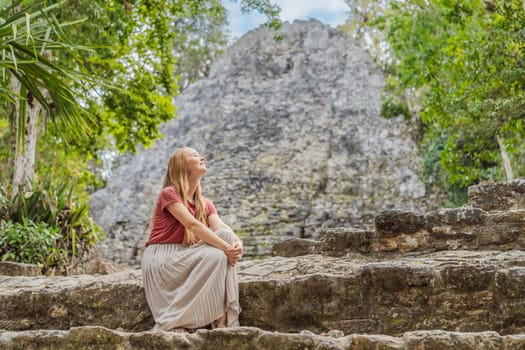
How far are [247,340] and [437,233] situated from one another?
216 cm

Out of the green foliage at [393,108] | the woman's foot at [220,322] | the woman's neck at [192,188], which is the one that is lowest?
the woman's foot at [220,322]

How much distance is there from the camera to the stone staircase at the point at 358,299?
7.44ft

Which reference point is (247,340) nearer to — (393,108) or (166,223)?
(166,223)

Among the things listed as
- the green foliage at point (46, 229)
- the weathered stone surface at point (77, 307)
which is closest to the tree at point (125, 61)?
the green foliage at point (46, 229)

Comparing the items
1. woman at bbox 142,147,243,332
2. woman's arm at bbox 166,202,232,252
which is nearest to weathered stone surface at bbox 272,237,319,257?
woman at bbox 142,147,243,332

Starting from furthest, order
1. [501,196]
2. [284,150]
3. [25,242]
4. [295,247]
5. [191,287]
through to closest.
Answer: [284,150] → [25,242] → [501,196] → [295,247] → [191,287]

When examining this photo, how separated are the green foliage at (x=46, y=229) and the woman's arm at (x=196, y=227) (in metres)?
3.03

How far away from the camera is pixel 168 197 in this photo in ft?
10.9

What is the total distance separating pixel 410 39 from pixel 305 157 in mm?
4014

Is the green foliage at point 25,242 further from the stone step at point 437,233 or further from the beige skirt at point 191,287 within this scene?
the stone step at point 437,233

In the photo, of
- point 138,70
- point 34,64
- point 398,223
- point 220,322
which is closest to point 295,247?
point 398,223

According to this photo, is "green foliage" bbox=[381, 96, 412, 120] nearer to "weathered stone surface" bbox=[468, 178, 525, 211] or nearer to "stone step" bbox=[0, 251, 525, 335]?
"weathered stone surface" bbox=[468, 178, 525, 211]

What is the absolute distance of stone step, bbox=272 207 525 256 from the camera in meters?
3.72

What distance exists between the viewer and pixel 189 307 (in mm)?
2977
